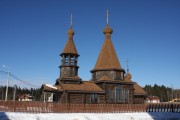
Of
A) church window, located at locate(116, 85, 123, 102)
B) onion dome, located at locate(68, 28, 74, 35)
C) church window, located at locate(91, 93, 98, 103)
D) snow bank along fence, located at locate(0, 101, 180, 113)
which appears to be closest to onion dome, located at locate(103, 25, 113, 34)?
onion dome, located at locate(68, 28, 74, 35)

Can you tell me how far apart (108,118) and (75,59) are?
1283 cm

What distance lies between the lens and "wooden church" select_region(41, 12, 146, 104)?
93.6 feet

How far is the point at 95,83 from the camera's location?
31.8 m

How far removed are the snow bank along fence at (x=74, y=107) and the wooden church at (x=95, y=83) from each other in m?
3.75

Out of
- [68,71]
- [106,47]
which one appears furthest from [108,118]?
[106,47]

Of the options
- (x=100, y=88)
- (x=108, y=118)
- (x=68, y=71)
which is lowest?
(x=108, y=118)

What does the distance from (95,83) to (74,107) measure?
823 cm

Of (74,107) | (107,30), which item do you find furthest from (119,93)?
(107,30)

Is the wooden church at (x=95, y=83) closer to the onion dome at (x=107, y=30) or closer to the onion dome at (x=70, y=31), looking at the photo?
the onion dome at (x=70, y=31)

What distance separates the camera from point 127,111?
26.3 metres

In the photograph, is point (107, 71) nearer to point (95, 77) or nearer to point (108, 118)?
point (95, 77)

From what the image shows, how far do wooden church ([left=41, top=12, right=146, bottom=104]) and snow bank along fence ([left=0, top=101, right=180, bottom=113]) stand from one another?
375cm

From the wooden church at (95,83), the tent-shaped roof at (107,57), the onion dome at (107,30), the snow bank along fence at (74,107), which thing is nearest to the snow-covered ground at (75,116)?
the snow bank along fence at (74,107)

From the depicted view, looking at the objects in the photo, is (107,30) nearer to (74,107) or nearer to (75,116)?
(74,107)
